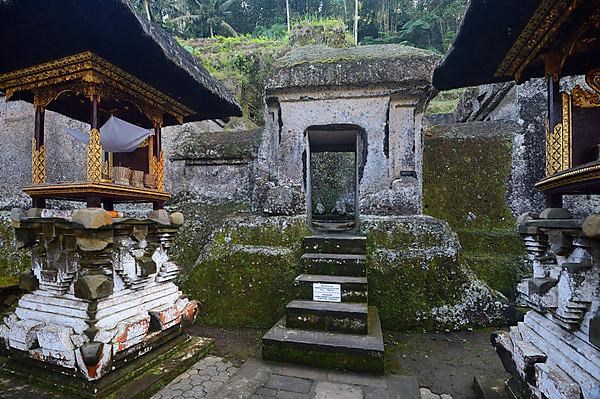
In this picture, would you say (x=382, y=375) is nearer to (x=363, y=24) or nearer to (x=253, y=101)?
(x=253, y=101)

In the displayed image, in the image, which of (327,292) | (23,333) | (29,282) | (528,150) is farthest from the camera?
(528,150)

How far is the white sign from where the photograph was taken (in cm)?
441

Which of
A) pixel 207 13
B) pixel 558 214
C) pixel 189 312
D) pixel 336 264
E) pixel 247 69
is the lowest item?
pixel 189 312

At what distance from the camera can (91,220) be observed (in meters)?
3.09

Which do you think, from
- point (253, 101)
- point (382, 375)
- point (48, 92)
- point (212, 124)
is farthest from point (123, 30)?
point (253, 101)

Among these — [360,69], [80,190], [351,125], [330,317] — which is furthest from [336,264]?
[360,69]

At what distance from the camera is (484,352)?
14.0ft

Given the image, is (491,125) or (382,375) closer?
(382,375)

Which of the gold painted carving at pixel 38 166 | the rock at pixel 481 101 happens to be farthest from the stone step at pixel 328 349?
the rock at pixel 481 101

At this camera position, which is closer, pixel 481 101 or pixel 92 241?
pixel 92 241

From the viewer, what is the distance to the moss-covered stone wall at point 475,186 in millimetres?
6988

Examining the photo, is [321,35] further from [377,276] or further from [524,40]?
[524,40]

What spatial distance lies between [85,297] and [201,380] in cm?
151

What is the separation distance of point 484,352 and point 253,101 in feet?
35.7
